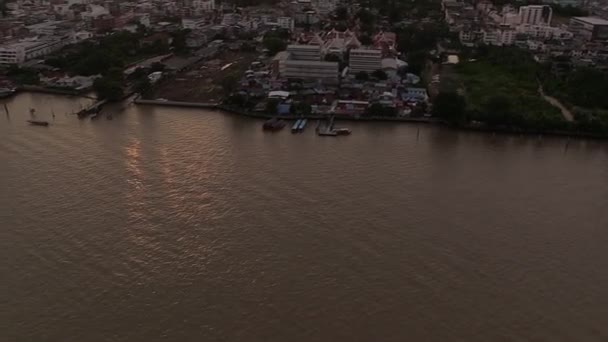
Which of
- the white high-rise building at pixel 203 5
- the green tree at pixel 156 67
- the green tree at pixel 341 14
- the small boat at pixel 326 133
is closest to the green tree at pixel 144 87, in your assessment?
the green tree at pixel 156 67

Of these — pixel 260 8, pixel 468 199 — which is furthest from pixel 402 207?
pixel 260 8

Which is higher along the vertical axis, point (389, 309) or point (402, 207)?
point (402, 207)

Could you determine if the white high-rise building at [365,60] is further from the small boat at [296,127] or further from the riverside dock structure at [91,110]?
the riverside dock structure at [91,110]

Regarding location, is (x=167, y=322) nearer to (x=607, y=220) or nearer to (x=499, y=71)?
(x=607, y=220)

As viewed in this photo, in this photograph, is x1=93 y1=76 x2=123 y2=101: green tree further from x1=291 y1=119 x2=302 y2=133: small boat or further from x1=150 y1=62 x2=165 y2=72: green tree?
x1=291 y1=119 x2=302 y2=133: small boat

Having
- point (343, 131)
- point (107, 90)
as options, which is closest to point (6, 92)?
point (107, 90)

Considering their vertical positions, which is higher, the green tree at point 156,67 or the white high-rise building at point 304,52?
the white high-rise building at point 304,52
